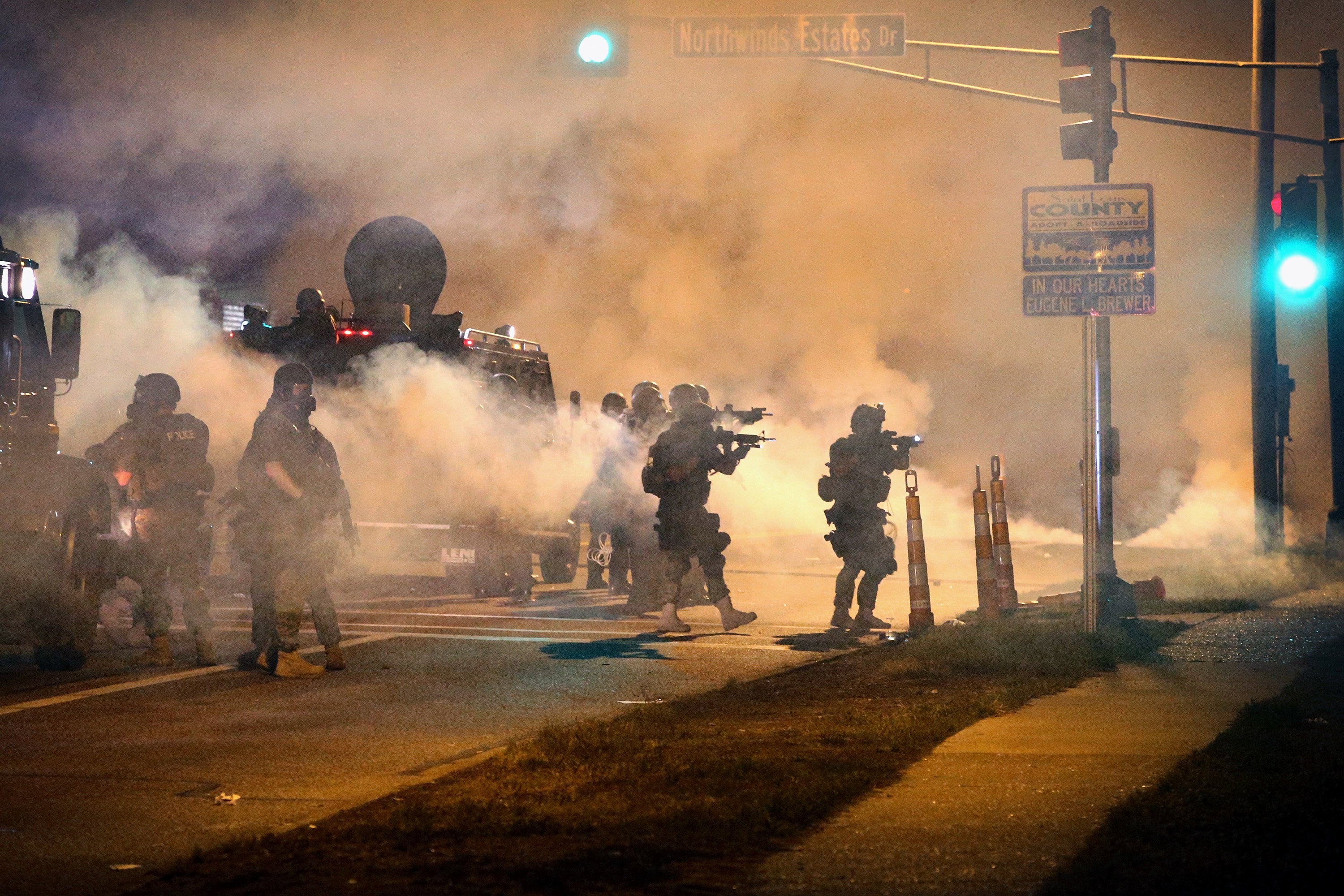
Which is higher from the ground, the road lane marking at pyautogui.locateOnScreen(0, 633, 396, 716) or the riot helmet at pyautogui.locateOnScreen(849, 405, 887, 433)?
the riot helmet at pyautogui.locateOnScreen(849, 405, 887, 433)

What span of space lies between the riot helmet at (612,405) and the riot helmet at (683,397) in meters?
2.87

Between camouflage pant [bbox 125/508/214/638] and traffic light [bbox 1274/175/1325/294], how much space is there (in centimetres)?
1089

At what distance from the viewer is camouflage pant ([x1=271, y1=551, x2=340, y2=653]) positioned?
315 inches

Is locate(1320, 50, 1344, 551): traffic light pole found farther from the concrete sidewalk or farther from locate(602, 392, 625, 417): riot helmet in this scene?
the concrete sidewalk

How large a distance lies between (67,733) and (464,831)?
2.69 metres

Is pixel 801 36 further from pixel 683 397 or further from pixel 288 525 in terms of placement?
pixel 288 525

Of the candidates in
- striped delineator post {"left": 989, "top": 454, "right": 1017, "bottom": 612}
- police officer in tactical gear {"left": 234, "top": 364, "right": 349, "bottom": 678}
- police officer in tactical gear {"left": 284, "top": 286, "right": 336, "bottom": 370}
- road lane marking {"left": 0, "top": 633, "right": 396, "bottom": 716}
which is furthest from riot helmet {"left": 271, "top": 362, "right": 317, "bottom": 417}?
police officer in tactical gear {"left": 284, "top": 286, "right": 336, "bottom": 370}

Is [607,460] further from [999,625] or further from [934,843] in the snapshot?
[934,843]

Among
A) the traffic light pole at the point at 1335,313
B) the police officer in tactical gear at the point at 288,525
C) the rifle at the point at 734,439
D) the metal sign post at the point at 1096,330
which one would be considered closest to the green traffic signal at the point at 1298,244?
the traffic light pole at the point at 1335,313

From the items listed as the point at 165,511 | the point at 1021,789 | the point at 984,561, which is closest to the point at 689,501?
the point at 984,561

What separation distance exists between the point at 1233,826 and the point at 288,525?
526 cm

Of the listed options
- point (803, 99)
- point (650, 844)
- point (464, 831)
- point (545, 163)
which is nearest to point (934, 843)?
point (650, 844)

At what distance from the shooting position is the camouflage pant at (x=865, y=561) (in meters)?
10.5

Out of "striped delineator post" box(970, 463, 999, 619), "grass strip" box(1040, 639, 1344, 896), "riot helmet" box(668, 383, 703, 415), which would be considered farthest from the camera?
"riot helmet" box(668, 383, 703, 415)
